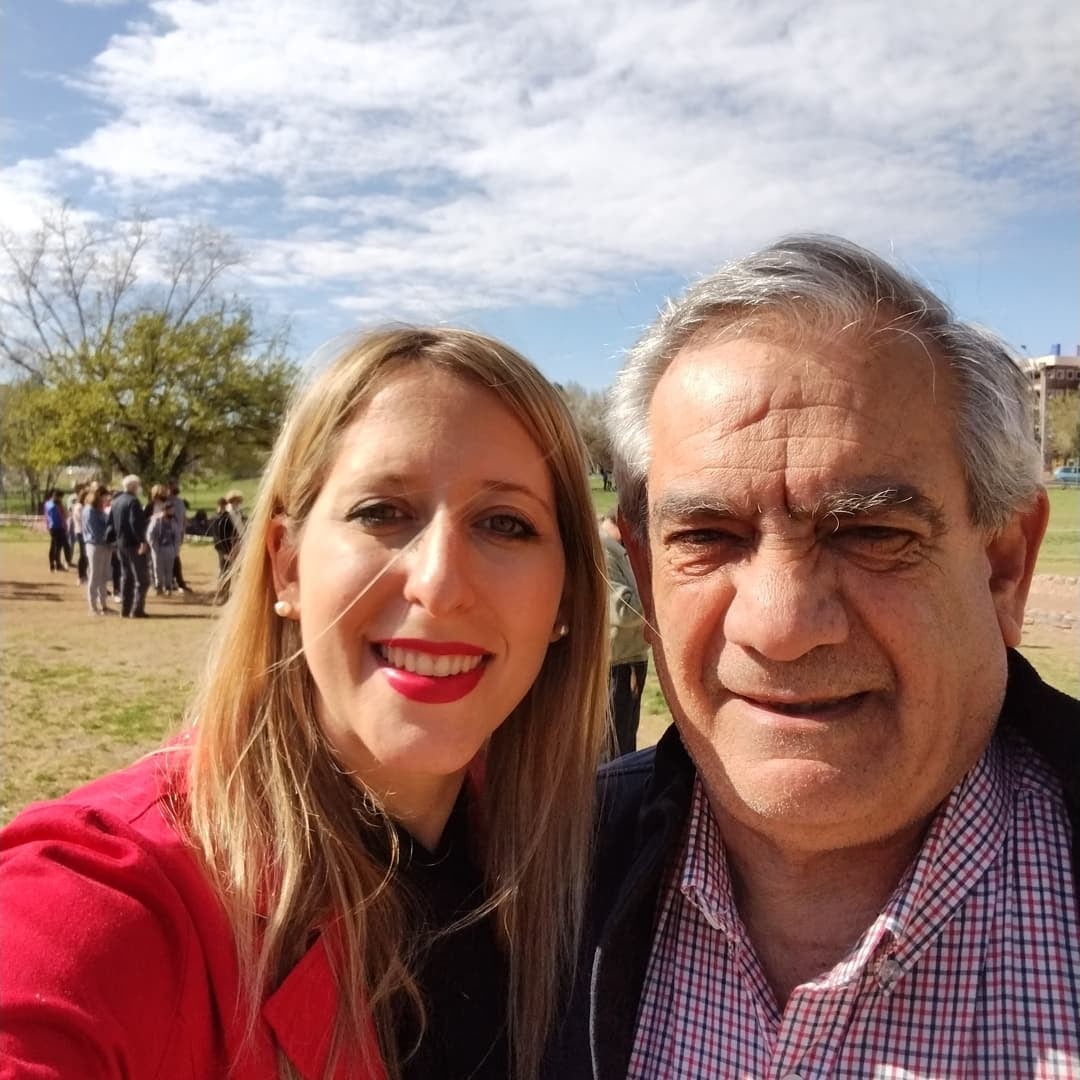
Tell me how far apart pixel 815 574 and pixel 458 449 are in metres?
0.67

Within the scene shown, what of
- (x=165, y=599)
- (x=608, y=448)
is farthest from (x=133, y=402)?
(x=608, y=448)

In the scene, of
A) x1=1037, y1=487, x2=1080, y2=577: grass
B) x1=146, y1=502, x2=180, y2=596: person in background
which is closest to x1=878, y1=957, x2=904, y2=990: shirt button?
x1=1037, y1=487, x2=1080, y2=577: grass

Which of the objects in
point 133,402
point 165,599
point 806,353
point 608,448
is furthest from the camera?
point 133,402

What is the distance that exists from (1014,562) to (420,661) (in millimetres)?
1132

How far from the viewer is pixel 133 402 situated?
2895cm

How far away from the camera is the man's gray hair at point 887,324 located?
1.62 meters

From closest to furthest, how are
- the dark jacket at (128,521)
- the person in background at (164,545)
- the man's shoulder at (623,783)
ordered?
the man's shoulder at (623,783) → the dark jacket at (128,521) → the person in background at (164,545)

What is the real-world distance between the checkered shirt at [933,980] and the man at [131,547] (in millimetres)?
11970

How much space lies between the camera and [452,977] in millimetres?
1692

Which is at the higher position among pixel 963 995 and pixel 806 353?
pixel 806 353

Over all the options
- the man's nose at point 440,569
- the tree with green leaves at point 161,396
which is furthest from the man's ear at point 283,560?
the tree with green leaves at point 161,396

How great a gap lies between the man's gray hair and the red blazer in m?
1.29

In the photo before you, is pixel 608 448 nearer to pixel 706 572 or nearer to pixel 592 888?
pixel 706 572

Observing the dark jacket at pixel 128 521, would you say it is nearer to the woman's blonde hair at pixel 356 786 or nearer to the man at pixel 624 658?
the man at pixel 624 658
